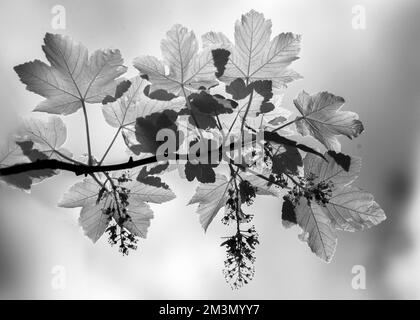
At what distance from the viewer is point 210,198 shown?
212 centimetres

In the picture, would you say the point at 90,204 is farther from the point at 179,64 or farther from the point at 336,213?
the point at 336,213

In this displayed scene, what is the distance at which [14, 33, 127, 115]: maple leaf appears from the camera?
5.94ft

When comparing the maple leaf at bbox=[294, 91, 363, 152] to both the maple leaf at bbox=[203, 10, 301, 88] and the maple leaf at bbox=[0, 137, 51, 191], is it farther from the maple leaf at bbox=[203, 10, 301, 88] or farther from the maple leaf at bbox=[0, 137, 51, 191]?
the maple leaf at bbox=[0, 137, 51, 191]

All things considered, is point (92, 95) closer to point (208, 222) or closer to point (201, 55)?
point (201, 55)

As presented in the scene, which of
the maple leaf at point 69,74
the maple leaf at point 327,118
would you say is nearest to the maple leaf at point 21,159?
the maple leaf at point 69,74

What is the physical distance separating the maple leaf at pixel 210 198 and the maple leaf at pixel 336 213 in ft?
1.27

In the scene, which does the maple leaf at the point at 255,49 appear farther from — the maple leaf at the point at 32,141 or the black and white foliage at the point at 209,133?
the maple leaf at the point at 32,141

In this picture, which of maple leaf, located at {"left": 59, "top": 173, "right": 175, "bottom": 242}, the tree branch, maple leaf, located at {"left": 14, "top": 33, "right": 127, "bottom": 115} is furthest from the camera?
maple leaf, located at {"left": 59, "top": 173, "right": 175, "bottom": 242}

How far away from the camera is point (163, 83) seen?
6.38ft

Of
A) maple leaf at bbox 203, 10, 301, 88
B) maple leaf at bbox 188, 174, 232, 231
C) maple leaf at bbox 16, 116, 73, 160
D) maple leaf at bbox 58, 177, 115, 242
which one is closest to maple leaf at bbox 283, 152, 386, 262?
maple leaf at bbox 188, 174, 232, 231

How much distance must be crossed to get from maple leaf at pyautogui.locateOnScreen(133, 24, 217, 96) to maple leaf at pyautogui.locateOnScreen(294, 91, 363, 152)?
1.52ft

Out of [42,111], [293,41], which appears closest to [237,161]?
[293,41]

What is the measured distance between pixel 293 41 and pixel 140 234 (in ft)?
4.05

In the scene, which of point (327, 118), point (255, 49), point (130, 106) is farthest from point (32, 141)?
point (327, 118)
